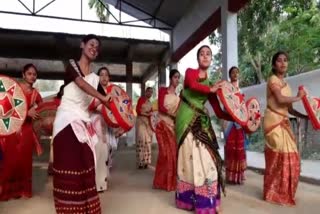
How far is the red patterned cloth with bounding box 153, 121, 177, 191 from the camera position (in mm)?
4566

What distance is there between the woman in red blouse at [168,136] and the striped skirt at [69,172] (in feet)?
6.31

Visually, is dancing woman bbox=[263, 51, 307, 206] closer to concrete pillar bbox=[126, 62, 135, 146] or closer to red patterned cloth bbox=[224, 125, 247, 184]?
red patterned cloth bbox=[224, 125, 247, 184]

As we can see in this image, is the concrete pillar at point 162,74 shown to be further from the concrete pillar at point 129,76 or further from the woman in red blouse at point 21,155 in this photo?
the woman in red blouse at point 21,155

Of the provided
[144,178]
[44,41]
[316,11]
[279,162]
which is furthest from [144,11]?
[279,162]

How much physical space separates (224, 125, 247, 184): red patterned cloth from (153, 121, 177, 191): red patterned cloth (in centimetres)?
88

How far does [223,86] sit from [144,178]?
2.95 meters

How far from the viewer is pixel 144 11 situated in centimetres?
1155

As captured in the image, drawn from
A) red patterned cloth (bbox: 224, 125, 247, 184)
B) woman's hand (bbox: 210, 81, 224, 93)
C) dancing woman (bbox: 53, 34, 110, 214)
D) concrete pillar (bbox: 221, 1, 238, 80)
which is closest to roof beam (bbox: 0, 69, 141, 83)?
concrete pillar (bbox: 221, 1, 238, 80)

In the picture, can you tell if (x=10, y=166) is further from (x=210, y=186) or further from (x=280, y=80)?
(x=280, y=80)

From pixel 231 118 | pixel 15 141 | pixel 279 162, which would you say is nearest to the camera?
pixel 231 118

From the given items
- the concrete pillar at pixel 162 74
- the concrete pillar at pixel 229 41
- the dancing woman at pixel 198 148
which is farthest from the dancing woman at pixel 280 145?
the concrete pillar at pixel 162 74

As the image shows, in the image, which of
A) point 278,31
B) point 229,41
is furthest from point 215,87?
point 278,31

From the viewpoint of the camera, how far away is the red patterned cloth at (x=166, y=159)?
457 centimetres

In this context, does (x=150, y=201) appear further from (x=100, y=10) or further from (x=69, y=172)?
(x=100, y=10)
